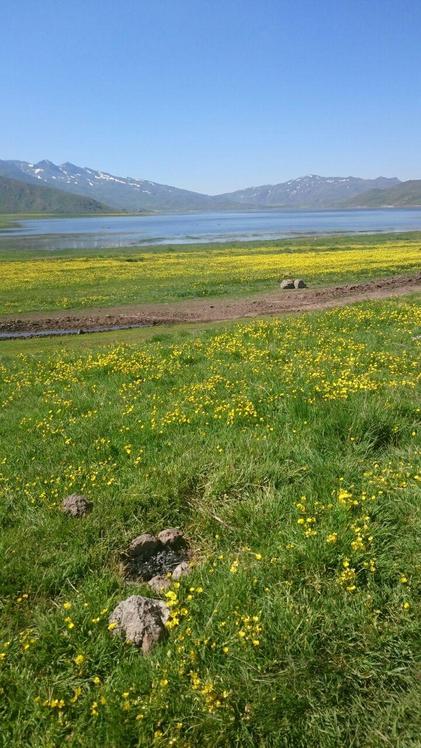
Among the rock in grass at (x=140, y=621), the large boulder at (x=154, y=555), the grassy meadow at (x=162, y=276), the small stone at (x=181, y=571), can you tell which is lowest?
the grassy meadow at (x=162, y=276)

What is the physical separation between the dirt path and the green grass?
19.0 metres

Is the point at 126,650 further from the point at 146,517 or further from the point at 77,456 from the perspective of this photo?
the point at 77,456

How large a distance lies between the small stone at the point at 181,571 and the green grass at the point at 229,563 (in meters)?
0.22

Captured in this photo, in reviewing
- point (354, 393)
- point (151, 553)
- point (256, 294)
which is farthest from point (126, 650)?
point (256, 294)

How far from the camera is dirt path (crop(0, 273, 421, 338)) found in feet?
96.6

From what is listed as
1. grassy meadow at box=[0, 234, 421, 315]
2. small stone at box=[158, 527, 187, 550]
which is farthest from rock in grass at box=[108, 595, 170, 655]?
grassy meadow at box=[0, 234, 421, 315]

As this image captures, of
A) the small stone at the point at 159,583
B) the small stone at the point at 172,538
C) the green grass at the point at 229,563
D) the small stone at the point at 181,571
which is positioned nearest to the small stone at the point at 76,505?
the green grass at the point at 229,563

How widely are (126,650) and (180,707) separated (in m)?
0.80

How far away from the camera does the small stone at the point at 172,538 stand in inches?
237

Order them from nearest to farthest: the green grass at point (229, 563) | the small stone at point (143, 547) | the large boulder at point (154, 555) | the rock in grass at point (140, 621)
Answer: the green grass at point (229, 563), the rock in grass at point (140, 621), the large boulder at point (154, 555), the small stone at point (143, 547)

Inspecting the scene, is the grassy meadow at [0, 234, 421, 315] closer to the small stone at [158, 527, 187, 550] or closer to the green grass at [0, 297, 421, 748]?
the green grass at [0, 297, 421, 748]

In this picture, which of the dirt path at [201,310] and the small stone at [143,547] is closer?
the small stone at [143,547]

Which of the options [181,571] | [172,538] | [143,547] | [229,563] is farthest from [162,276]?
[229,563]

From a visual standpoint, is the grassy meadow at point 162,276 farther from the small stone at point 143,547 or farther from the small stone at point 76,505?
the small stone at point 143,547
